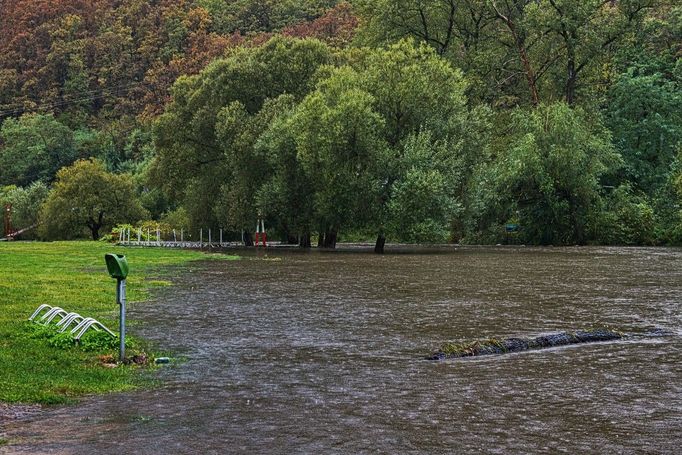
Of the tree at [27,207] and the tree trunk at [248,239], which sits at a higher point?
the tree at [27,207]

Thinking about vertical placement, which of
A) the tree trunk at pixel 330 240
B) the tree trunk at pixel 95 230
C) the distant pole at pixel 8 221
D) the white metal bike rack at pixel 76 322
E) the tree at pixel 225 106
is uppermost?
the tree at pixel 225 106

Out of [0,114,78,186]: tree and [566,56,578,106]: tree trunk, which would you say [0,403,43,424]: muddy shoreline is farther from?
[0,114,78,186]: tree

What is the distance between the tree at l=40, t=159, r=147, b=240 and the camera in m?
81.2

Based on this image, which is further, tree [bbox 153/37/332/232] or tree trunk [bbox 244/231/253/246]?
tree trunk [bbox 244/231/253/246]

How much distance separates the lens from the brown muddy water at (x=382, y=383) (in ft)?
26.9

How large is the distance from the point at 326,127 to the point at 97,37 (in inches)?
5284

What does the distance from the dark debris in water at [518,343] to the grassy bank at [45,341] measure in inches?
197

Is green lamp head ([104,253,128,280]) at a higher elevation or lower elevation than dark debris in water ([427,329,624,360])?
higher

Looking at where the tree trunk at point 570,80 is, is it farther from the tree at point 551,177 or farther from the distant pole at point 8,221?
the distant pole at point 8,221

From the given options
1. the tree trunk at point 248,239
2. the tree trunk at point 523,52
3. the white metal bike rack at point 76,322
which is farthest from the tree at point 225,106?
the white metal bike rack at point 76,322

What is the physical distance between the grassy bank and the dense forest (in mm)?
19835

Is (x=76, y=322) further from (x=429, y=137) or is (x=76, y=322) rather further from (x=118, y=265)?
(x=429, y=137)

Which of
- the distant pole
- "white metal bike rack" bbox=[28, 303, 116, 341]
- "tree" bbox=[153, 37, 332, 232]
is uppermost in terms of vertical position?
"tree" bbox=[153, 37, 332, 232]

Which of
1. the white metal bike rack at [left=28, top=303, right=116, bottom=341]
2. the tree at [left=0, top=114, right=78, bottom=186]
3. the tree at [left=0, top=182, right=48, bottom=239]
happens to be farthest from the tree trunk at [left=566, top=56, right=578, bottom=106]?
the tree at [left=0, top=114, right=78, bottom=186]
